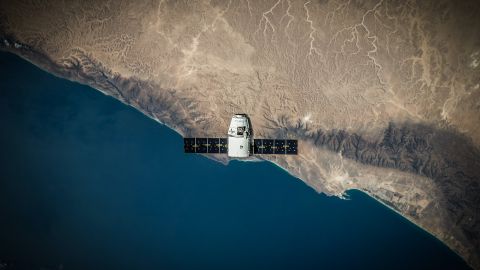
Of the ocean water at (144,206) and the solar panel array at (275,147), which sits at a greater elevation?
the solar panel array at (275,147)

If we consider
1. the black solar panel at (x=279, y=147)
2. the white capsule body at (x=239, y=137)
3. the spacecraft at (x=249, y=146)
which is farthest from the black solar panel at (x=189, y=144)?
the black solar panel at (x=279, y=147)

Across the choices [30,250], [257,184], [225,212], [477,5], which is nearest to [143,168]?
[225,212]

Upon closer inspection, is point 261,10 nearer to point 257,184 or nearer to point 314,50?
point 314,50

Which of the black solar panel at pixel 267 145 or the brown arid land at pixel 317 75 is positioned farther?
the black solar panel at pixel 267 145

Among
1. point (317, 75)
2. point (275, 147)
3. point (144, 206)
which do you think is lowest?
point (144, 206)

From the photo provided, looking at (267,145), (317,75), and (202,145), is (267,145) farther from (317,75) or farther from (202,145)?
(317,75)

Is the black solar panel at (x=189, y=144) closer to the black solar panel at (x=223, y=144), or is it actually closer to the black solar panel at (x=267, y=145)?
the black solar panel at (x=223, y=144)

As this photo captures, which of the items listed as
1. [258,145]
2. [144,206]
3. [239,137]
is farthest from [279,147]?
[144,206]
